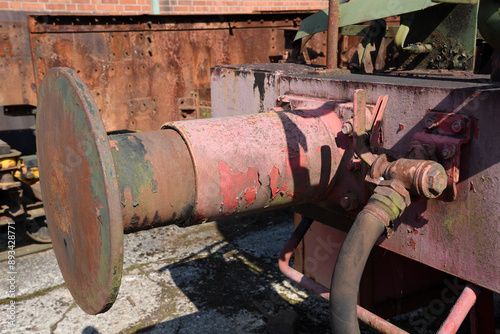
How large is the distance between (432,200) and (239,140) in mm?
759

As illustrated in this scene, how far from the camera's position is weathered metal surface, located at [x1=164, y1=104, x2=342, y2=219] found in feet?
5.60

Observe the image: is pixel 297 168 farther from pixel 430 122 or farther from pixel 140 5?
pixel 140 5

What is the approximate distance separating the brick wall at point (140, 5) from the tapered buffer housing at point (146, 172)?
16.1 feet

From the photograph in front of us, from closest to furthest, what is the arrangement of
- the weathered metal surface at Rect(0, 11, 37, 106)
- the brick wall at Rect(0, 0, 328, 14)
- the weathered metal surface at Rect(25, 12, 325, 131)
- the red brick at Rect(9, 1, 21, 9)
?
the weathered metal surface at Rect(0, 11, 37, 106)
the weathered metal surface at Rect(25, 12, 325, 131)
the red brick at Rect(9, 1, 21, 9)
the brick wall at Rect(0, 0, 328, 14)

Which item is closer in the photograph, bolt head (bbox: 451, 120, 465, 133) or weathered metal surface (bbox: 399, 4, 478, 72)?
bolt head (bbox: 451, 120, 465, 133)

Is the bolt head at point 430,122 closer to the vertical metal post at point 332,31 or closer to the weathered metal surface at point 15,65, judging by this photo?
the vertical metal post at point 332,31

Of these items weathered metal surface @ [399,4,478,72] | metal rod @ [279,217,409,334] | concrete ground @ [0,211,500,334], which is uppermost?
weathered metal surface @ [399,4,478,72]

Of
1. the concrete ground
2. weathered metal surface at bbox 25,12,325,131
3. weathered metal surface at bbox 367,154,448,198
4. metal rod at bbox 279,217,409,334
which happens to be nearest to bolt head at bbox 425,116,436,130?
weathered metal surface at bbox 367,154,448,198

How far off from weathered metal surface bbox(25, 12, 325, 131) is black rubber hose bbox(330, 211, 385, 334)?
350 cm

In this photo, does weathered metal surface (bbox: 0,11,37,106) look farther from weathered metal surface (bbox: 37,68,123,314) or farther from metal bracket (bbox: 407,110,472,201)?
metal bracket (bbox: 407,110,472,201)

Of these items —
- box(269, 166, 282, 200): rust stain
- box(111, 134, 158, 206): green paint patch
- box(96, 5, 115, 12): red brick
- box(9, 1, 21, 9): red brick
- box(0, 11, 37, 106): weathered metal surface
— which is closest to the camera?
box(111, 134, 158, 206): green paint patch

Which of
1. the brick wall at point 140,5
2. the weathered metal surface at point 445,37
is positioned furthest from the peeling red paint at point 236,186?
the brick wall at point 140,5

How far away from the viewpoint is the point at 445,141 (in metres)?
1.63

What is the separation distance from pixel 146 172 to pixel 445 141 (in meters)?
1.03
